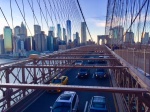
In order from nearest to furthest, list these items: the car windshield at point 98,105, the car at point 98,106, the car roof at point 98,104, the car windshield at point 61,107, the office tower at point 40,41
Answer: the car windshield at point 61,107
the car at point 98,106
the car roof at point 98,104
the car windshield at point 98,105
the office tower at point 40,41

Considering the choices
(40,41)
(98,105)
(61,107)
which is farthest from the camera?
(40,41)

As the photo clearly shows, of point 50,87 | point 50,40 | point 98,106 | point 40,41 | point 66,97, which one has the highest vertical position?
point 50,40

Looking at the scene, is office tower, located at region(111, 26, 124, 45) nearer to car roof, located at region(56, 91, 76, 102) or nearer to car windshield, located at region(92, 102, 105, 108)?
car roof, located at region(56, 91, 76, 102)

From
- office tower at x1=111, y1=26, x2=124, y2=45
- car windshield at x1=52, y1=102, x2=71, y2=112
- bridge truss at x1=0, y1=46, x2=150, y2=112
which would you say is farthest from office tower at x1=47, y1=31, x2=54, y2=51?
car windshield at x1=52, y1=102, x2=71, y2=112

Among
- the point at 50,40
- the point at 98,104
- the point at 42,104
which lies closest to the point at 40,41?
the point at 50,40

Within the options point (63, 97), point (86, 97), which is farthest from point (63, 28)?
point (63, 97)

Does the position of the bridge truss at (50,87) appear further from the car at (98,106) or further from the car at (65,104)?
the car at (65,104)

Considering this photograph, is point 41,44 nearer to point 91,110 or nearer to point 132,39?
point 132,39

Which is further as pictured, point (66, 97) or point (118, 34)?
point (118, 34)

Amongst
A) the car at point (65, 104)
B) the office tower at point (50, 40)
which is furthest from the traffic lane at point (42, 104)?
the office tower at point (50, 40)

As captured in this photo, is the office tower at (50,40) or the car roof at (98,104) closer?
the car roof at (98,104)

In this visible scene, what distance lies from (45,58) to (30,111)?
3.73m

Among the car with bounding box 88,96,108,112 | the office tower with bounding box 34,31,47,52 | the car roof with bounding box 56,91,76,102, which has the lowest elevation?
the car with bounding box 88,96,108,112

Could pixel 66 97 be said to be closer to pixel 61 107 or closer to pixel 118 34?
pixel 61 107
